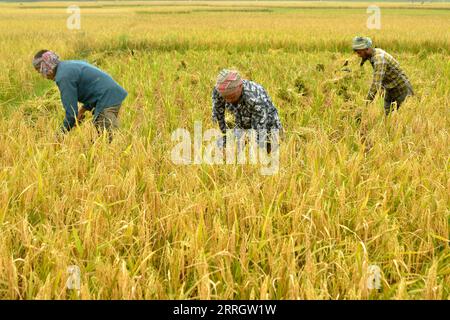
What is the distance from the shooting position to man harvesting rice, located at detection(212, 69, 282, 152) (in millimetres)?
3117

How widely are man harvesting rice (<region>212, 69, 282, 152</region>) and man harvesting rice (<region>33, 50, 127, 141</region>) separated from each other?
3.20 feet

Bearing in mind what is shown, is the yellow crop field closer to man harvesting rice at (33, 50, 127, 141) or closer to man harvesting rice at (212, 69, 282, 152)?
man harvesting rice at (33, 50, 127, 141)

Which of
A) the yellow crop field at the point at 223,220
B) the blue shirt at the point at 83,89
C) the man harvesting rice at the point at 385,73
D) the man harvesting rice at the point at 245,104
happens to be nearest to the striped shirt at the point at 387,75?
the man harvesting rice at the point at 385,73

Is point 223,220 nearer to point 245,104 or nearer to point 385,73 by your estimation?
point 245,104

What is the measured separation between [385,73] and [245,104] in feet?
7.59

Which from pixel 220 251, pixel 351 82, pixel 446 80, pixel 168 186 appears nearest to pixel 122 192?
pixel 168 186

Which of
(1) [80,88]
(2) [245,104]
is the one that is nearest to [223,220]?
(2) [245,104]

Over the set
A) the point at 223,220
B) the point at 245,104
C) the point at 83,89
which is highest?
the point at 83,89

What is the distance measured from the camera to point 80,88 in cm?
407

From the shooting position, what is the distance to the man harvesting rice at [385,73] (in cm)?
459

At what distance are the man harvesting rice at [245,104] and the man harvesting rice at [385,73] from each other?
1.47 meters

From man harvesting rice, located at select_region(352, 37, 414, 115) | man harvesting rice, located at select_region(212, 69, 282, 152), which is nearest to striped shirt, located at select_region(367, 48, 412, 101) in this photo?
man harvesting rice, located at select_region(352, 37, 414, 115)

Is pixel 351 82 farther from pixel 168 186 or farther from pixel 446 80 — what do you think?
pixel 168 186

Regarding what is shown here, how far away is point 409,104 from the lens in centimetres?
484
